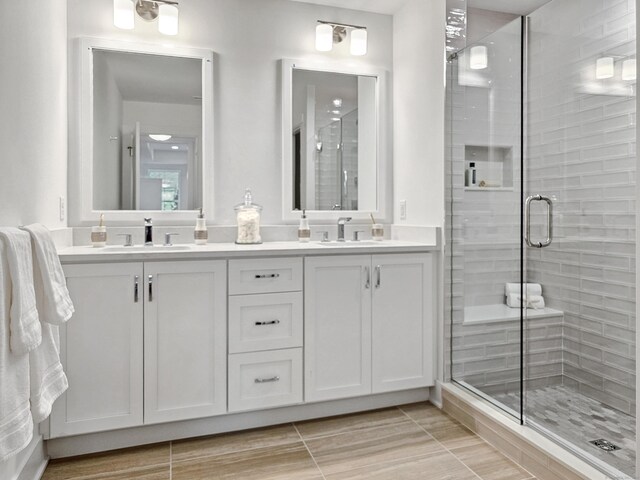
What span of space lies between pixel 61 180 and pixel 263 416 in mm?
1587

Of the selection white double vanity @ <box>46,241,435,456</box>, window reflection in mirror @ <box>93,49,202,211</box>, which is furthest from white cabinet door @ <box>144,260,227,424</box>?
window reflection in mirror @ <box>93,49,202,211</box>

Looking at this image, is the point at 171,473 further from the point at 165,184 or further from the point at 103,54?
the point at 103,54

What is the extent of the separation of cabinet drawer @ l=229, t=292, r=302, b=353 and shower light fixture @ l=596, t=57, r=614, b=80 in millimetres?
1675

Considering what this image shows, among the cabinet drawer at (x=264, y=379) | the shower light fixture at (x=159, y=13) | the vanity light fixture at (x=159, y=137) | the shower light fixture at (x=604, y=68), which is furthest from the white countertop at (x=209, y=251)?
the shower light fixture at (x=159, y=13)

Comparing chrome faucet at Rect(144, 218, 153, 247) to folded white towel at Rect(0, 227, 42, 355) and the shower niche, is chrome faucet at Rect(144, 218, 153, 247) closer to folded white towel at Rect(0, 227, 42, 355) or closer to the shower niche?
folded white towel at Rect(0, 227, 42, 355)

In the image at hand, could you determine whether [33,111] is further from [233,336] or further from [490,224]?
[490,224]

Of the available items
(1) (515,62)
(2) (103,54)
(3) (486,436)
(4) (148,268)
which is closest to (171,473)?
(4) (148,268)

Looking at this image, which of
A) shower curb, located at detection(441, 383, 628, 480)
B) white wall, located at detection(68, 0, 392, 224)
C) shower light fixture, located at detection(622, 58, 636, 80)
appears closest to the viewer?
shower curb, located at detection(441, 383, 628, 480)

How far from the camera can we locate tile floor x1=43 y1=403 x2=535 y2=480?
1.83m

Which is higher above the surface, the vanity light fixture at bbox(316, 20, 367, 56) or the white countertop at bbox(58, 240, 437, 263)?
the vanity light fixture at bbox(316, 20, 367, 56)

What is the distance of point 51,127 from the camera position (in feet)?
6.79

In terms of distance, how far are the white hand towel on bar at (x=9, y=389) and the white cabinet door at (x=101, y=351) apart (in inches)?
26.8

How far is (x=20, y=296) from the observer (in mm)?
1224

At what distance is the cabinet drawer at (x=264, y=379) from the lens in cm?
212
